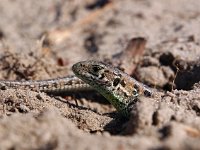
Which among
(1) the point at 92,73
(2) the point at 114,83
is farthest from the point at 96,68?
(2) the point at 114,83

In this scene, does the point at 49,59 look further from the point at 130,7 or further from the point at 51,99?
the point at 130,7

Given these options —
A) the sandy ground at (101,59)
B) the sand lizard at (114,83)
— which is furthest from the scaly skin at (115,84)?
the sandy ground at (101,59)

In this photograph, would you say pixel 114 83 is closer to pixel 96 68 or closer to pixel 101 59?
pixel 96 68

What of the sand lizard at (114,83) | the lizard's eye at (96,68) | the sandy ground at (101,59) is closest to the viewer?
the sandy ground at (101,59)

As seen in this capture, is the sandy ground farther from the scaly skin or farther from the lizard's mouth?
the lizard's mouth

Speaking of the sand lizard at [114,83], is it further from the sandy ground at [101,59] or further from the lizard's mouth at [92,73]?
the sandy ground at [101,59]

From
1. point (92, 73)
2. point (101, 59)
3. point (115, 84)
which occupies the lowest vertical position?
point (101, 59)
